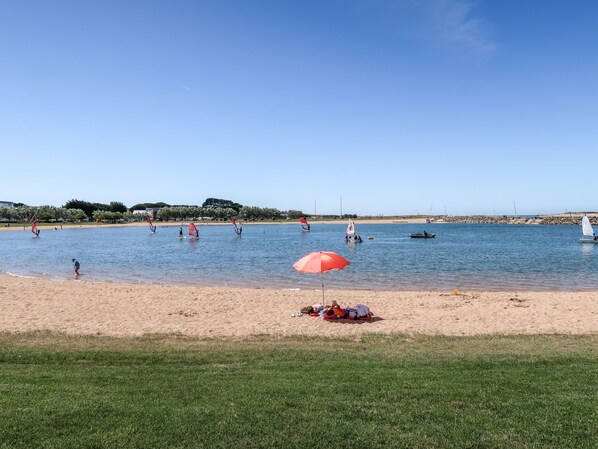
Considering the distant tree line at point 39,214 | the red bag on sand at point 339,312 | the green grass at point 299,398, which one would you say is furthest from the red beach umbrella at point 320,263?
the distant tree line at point 39,214

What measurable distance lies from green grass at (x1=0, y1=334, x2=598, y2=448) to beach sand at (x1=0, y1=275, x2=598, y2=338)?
11.9 ft

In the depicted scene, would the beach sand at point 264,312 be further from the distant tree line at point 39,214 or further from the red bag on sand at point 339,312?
the distant tree line at point 39,214

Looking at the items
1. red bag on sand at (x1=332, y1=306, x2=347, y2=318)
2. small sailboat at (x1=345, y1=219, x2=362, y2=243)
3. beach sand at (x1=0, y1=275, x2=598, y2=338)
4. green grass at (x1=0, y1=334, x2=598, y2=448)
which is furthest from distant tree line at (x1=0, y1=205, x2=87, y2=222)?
green grass at (x1=0, y1=334, x2=598, y2=448)

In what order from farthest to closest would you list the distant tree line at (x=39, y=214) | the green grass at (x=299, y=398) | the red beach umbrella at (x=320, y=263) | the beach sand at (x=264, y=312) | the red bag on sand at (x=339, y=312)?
the distant tree line at (x=39, y=214) < the red bag on sand at (x=339, y=312) < the red beach umbrella at (x=320, y=263) < the beach sand at (x=264, y=312) < the green grass at (x=299, y=398)

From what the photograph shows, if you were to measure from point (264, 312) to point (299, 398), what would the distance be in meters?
10.7

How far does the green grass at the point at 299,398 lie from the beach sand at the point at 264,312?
11.9ft

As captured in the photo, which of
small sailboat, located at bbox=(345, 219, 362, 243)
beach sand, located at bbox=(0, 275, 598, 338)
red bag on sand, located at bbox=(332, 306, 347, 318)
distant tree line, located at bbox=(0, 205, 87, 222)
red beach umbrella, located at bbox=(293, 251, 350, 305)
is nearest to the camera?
beach sand, located at bbox=(0, 275, 598, 338)

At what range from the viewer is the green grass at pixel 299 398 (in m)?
5.13

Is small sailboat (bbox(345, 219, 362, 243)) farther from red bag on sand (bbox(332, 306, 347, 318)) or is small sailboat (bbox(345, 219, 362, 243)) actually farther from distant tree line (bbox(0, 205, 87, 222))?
distant tree line (bbox(0, 205, 87, 222))

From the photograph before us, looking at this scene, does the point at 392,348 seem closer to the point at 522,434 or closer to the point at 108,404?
the point at 522,434

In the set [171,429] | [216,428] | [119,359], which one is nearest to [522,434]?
[216,428]

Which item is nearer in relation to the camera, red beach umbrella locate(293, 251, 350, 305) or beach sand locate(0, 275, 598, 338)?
beach sand locate(0, 275, 598, 338)

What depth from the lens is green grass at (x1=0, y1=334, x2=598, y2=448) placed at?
5.13 meters

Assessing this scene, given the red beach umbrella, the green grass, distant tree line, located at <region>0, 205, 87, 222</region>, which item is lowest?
the green grass
